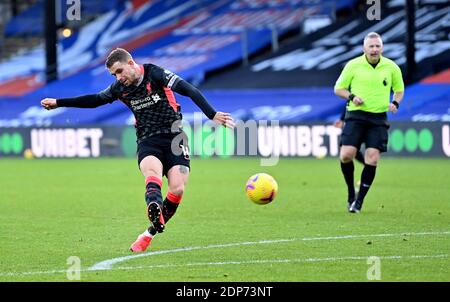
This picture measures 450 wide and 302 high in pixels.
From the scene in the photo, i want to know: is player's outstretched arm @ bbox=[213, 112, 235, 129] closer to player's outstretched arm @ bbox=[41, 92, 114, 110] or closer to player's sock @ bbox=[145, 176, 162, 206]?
player's sock @ bbox=[145, 176, 162, 206]

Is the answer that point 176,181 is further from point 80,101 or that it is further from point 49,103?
point 49,103

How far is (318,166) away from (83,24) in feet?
71.1

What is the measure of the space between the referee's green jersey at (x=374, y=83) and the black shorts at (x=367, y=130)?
82 millimetres

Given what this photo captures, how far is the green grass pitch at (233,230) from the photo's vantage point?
9.01 meters

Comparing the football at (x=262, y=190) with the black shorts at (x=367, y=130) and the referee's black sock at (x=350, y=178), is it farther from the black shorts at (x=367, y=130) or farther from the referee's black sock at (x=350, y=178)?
the referee's black sock at (x=350, y=178)

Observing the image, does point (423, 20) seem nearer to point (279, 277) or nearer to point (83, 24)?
point (83, 24)

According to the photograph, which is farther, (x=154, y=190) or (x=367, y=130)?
(x=367, y=130)

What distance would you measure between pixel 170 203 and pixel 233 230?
1488 mm

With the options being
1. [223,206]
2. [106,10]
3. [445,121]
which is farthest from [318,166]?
[106,10]

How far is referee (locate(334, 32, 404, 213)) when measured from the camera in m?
13.9

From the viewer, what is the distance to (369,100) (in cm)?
1391

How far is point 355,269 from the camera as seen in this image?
8.96 meters

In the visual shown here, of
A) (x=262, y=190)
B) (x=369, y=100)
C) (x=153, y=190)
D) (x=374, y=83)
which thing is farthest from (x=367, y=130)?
(x=153, y=190)

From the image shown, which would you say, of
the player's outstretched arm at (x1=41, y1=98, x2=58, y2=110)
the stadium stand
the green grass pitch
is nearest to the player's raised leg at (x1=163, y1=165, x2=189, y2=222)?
the green grass pitch
